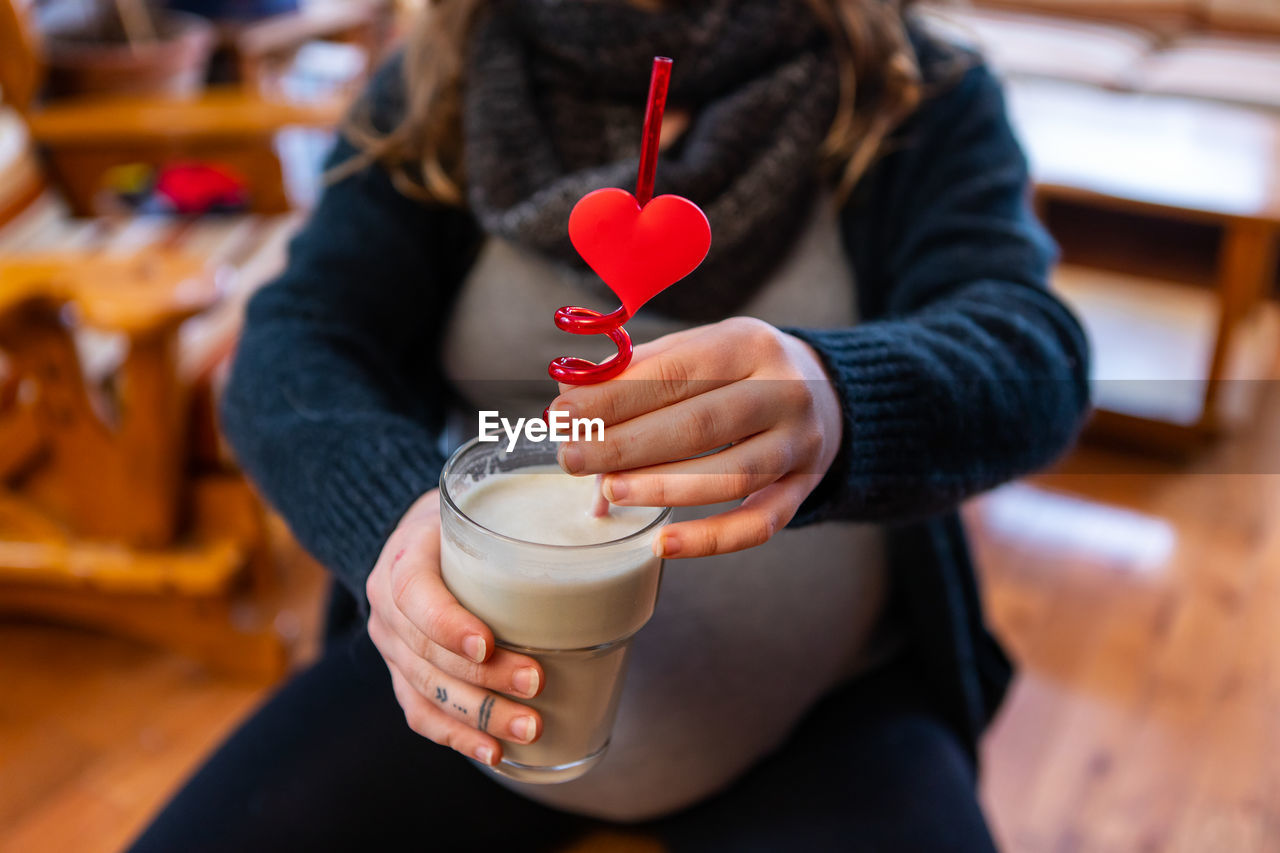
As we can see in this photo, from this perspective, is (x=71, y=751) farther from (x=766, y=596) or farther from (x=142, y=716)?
(x=766, y=596)

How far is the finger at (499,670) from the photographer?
0.42 meters

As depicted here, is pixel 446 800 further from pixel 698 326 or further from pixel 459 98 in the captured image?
pixel 459 98

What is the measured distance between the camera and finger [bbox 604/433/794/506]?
1.27 ft

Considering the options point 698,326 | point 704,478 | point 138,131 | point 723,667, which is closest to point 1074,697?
point 723,667

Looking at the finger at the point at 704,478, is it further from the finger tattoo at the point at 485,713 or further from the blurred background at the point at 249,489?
the blurred background at the point at 249,489

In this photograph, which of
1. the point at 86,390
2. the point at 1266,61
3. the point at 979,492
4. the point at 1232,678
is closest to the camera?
the point at 979,492

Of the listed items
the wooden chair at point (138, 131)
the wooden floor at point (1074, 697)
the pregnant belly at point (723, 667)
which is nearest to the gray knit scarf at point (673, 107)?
the pregnant belly at point (723, 667)

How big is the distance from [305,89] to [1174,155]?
205 centimetres

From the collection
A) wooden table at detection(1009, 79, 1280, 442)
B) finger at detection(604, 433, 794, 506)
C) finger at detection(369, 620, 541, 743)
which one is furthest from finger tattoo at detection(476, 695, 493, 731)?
wooden table at detection(1009, 79, 1280, 442)

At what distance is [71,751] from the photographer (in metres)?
1.24

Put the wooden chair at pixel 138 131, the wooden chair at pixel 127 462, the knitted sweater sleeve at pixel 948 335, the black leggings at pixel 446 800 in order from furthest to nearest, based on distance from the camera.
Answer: the wooden chair at pixel 138 131 < the wooden chair at pixel 127 462 < the black leggings at pixel 446 800 < the knitted sweater sleeve at pixel 948 335

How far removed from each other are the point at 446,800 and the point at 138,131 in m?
1.48

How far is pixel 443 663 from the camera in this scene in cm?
43

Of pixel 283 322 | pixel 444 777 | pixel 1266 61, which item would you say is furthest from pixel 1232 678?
pixel 1266 61
